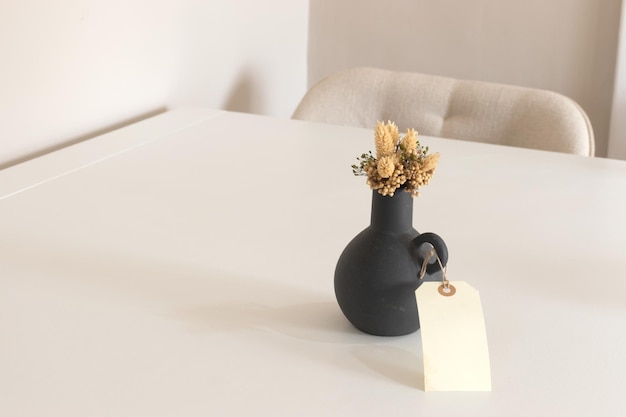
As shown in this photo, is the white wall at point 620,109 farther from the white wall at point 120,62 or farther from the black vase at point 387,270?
the black vase at point 387,270

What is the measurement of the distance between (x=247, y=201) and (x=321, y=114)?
72 cm

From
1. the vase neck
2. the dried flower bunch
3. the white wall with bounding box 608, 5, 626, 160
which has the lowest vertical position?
the white wall with bounding box 608, 5, 626, 160

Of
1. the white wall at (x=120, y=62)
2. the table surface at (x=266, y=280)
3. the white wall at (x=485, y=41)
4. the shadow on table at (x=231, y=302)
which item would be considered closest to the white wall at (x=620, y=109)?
the white wall at (x=485, y=41)

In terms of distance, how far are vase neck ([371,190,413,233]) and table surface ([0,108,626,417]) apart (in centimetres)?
11

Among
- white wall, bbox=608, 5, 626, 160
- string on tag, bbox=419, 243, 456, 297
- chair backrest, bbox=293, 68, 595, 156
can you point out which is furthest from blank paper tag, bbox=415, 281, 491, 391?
white wall, bbox=608, 5, 626, 160

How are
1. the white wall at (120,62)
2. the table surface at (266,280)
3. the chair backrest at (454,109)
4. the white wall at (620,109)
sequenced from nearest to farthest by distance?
1. the table surface at (266,280)
2. the white wall at (120,62)
3. the chair backrest at (454,109)
4. the white wall at (620,109)

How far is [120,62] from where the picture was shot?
1.59 m

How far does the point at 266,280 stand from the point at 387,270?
203 mm

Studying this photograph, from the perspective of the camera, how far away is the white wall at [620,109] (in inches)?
85.0

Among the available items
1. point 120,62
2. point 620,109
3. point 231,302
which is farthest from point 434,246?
point 620,109

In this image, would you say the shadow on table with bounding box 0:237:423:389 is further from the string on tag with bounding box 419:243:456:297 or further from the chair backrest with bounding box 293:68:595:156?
the chair backrest with bounding box 293:68:595:156

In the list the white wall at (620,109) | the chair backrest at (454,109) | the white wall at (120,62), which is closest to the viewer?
the white wall at (120,62)

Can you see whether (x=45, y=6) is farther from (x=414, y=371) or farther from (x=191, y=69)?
(x=414, y=371)

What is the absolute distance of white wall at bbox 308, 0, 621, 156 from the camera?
2256mm
